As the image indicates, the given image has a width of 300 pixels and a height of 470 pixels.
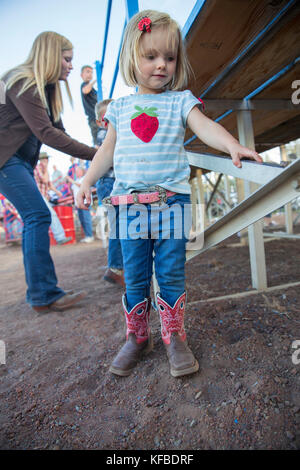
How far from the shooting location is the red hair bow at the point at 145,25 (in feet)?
3.34

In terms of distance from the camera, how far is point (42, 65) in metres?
1.60

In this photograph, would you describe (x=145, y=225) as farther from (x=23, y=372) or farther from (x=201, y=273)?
(x=201, y=273)

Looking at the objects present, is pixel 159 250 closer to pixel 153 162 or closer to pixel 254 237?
pixel 153 162

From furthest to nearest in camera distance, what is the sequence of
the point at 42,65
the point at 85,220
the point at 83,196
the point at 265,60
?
the point at 85,220
the point at 42,65
the point at 265,60
the point at 83,196

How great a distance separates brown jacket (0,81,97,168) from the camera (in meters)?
1.56

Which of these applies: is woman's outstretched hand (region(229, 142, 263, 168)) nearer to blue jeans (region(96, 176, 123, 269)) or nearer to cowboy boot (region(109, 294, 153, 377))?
cowboy boot (region(109, 294, 153, 377))

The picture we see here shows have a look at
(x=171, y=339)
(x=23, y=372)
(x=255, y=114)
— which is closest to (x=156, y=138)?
(x=171, y=339)

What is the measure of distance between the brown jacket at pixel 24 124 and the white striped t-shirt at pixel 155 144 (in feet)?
2.30

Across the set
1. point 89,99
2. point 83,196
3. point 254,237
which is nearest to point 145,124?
point 83,196

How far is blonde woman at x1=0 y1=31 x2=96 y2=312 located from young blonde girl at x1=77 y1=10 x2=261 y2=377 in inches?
25.3

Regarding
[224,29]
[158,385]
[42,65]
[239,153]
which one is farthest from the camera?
[42,65]

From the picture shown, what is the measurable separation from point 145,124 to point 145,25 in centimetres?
35

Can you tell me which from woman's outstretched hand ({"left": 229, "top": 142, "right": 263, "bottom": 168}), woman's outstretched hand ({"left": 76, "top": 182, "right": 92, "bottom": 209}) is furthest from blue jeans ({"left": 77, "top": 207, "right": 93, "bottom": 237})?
woman's outstretched hand ({"left": 229, "top": 142, "right": 263, "bottom": 168})

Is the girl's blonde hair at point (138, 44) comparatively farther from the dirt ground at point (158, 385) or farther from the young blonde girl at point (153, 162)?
the dirt ground at point (158, 385)
